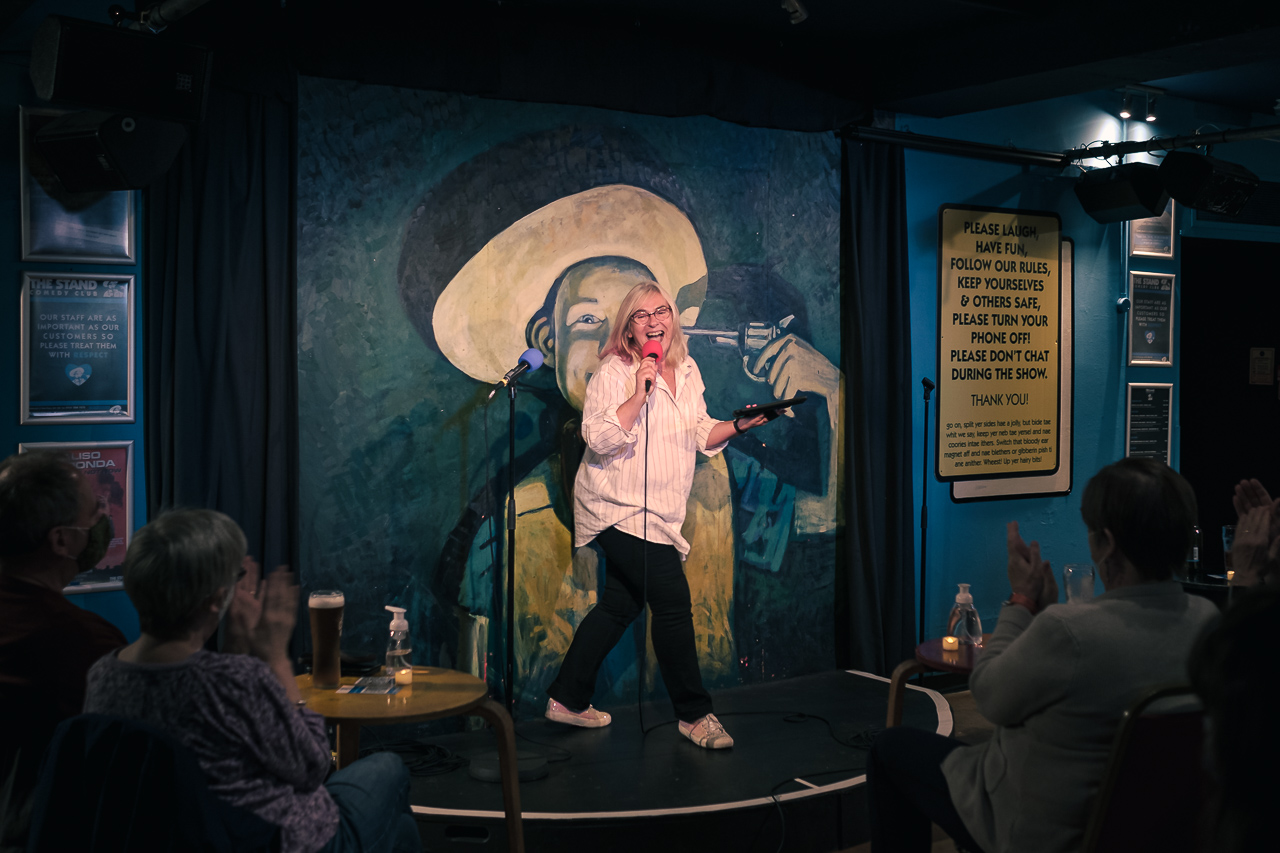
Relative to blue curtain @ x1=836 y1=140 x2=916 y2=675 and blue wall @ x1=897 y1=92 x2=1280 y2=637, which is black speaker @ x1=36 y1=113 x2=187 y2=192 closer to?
blue curtain @ x1=836 y1=140 x2=916 y2=675

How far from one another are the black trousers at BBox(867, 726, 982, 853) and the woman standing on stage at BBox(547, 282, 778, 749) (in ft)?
4.88

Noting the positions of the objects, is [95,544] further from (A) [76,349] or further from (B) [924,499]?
(B) [924,499]

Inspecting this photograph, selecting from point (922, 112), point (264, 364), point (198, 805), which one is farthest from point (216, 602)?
point (922, 112)

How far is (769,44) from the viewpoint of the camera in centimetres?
467

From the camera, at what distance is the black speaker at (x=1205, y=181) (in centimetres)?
502

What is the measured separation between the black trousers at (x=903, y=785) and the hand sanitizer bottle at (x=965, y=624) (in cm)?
79

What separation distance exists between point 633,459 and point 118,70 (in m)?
2.17

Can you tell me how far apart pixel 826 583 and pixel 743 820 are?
1867 mm

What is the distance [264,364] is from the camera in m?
3.64

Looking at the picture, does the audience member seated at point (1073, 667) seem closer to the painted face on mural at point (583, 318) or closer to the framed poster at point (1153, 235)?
the painted face on mural at point (583, 318)

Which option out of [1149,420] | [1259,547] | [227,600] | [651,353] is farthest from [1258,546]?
[1149,420]

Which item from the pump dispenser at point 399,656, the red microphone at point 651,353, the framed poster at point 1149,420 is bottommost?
the pump dispenser at point 399,656

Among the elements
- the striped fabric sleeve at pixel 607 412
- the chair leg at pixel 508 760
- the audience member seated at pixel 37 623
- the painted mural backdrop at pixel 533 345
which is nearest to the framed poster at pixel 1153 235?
the painted mural backdrop at pixel 533 345

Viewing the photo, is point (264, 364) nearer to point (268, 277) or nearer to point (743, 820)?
point (268, 277)
